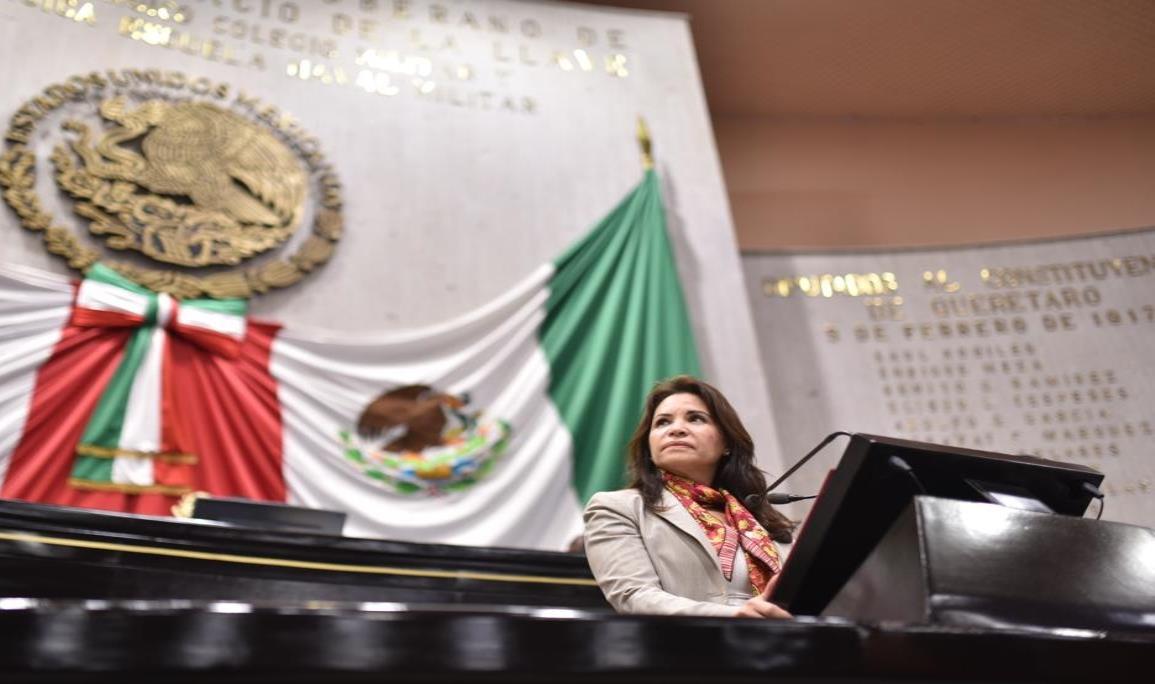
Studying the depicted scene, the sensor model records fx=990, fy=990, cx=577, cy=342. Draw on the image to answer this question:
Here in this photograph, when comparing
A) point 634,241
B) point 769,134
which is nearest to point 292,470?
point 634,241

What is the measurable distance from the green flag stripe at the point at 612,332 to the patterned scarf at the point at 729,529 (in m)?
1.62

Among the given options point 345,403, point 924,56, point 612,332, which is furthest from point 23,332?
point 924,56

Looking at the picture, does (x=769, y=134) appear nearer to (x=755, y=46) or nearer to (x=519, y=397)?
(x=755, y=46)

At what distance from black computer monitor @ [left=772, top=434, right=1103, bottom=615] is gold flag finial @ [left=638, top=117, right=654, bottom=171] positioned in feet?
11.1

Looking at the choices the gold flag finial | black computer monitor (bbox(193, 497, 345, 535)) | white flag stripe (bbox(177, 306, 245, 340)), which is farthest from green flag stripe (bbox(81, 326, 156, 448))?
the gold flag finial

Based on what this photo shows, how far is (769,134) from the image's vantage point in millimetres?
5887

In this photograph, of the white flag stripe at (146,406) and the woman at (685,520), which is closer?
the woman at (685,520)

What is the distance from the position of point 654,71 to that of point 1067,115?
8.79ft

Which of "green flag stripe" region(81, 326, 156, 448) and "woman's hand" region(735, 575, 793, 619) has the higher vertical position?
"green flag stripe" region(81, 326, 156, 448)

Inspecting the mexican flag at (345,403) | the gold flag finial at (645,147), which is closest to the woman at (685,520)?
the mexican flag at (345,403)

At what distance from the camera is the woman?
152 centimetres

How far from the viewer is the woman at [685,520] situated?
59.8 inches

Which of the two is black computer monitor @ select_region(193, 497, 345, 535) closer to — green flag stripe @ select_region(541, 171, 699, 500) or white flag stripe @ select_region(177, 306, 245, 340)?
white flag stripe @ select_region(177, 306, 245, 340)

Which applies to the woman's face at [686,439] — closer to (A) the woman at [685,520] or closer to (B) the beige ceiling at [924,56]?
(A) the woman at [685,520]
